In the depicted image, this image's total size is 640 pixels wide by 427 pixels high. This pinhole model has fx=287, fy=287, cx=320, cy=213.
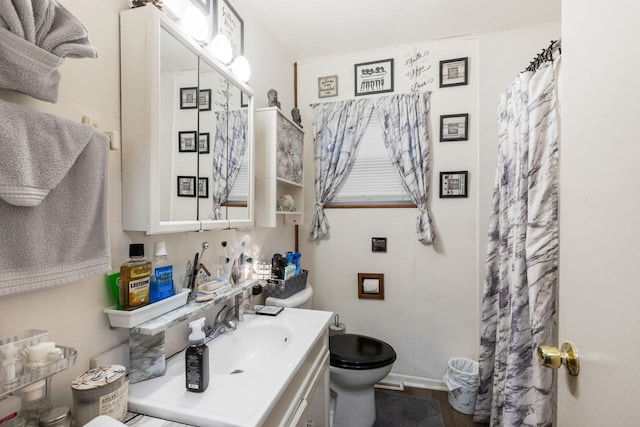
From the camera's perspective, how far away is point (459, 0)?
1733 mm

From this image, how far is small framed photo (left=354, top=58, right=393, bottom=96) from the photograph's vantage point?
2234 mm

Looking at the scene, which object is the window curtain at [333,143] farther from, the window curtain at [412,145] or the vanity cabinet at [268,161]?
the vanity cabinet at [268,161]

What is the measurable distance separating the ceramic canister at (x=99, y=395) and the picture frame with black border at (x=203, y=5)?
1.39 metres

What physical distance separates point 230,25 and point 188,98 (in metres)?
0.71

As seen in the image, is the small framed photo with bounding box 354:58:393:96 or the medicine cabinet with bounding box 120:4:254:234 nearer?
the medicine cabinet with bounding box 120:4:254:234

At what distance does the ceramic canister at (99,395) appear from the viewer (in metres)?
0.65

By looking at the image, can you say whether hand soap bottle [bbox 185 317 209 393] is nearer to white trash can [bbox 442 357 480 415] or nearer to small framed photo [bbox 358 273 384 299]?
small framed photo [bbox 358 273 384 299]

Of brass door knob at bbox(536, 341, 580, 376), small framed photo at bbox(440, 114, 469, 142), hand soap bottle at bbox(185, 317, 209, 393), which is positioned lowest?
hand soap bottle at bbox(185, 317, 209, 393)

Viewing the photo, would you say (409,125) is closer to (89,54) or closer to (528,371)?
(528,371)

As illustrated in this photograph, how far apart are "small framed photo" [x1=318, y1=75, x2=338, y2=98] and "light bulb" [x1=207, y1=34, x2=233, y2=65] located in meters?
1.22

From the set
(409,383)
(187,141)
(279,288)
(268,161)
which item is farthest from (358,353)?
(187,141)

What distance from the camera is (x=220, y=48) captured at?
4.04ft

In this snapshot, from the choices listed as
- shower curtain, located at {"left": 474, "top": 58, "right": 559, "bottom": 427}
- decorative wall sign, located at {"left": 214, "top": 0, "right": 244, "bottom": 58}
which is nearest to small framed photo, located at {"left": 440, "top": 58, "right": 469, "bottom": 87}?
shower curtain, located at {"left": 474, "top": 58, "right": 559, "bottom": 427}

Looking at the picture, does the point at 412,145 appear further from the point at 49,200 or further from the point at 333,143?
the point at 49,200
